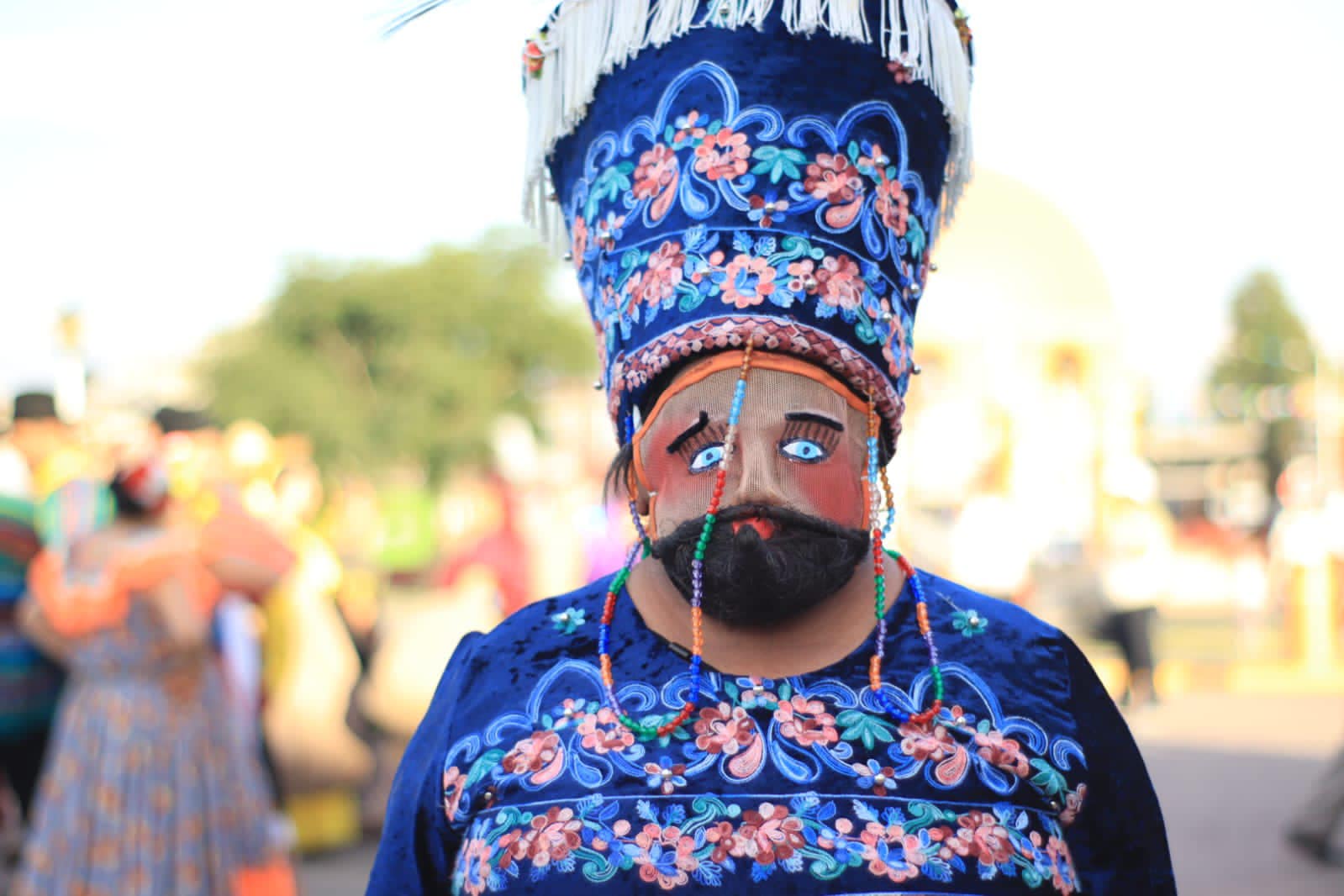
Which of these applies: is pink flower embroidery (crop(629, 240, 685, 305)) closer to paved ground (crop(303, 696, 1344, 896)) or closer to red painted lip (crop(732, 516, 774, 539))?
red painted lip (crop(732, 516, 774, 539))

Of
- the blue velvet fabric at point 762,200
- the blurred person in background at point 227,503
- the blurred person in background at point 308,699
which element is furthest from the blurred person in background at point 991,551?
the blue velvet fabric at point 762,200

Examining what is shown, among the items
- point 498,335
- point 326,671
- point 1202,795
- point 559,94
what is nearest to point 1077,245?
point 498,335

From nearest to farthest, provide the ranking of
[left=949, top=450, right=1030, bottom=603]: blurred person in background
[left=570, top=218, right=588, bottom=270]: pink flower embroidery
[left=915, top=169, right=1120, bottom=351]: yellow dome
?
[left=570, top=218, right=588, bottom=270]: pink flower embroidery → [left=949, top=450, right=1030, bottom=603]: blurred person in background → [left=915, top=169, right=1120, bottom=351]: yellow dome

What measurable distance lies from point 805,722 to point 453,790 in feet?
1.60

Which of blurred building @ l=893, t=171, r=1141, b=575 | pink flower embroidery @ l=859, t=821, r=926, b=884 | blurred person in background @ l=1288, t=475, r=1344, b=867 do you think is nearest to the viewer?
pink flower embroidery @ l=859, t=821, r=926, b=884

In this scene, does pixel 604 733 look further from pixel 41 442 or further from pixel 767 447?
pixel 41 442

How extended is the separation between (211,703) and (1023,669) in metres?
3.90

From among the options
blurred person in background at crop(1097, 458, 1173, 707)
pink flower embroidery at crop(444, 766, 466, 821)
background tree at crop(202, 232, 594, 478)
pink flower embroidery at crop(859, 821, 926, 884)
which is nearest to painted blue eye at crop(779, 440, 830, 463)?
pink flower embroidery at crop(859, 821, 926, 884)

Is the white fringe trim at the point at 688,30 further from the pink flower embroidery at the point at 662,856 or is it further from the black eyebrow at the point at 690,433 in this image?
the pink flower embroidery at the point at 662,856

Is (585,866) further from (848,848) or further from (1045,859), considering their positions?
(1045,859)

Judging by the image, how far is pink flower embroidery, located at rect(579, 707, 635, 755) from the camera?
1.80 m

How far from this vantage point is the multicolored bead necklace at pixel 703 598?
1.79 meters

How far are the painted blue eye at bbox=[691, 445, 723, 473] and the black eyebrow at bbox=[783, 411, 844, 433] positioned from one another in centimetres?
10

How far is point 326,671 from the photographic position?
7.01 m
